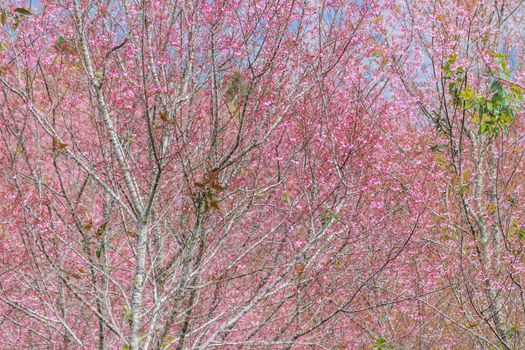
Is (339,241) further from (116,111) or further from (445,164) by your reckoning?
(116,111)

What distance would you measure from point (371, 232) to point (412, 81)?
3.40m

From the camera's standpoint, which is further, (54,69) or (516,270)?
(516,270)

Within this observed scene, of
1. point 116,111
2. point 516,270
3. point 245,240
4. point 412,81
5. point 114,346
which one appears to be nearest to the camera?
point 116,111

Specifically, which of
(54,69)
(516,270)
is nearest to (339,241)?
(516,270)

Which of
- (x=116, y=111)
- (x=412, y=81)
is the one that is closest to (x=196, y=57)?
(x=116, y=111)

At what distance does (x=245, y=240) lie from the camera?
6188mm

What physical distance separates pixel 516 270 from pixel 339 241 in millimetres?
2352

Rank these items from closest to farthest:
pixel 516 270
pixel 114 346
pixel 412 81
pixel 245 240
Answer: pixel 245 240 < pixel 114 346 < pixel 516 270 < pixel 412 81

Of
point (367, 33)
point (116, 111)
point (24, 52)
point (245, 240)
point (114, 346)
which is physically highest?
point (367, 33)

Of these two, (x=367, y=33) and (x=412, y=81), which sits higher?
(x=412, y=81)

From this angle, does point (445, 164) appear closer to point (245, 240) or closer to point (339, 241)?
point (339, 241)

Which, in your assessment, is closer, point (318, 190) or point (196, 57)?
point (196, 57)

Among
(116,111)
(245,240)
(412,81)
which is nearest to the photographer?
(116,111)

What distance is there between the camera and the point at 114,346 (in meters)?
6.77
